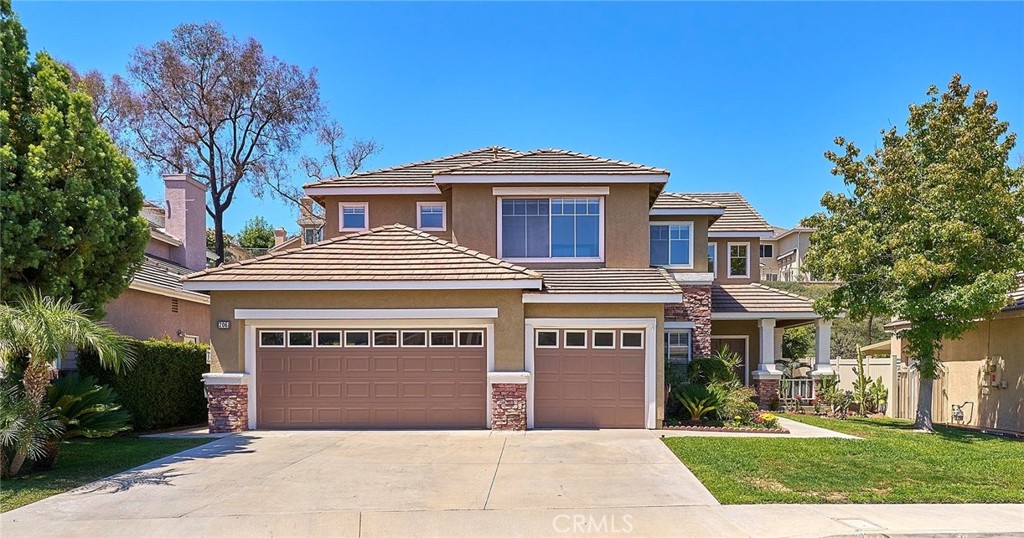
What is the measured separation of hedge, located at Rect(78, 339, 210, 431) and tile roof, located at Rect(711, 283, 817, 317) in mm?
14067

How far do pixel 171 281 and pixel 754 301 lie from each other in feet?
55.9

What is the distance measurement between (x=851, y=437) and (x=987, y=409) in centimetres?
492

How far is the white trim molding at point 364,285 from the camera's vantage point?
13602mm

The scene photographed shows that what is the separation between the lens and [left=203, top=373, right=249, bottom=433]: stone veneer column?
45.3 ft

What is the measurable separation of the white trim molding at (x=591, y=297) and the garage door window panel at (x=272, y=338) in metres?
5.30

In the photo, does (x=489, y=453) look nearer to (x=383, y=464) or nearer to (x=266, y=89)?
(x=383, y=464)

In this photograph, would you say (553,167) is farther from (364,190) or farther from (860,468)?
(860,468)

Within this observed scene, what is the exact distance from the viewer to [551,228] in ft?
54.6

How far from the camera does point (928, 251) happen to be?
45.8 feet

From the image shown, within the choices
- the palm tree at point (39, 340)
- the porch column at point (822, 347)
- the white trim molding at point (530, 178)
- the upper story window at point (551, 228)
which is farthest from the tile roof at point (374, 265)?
the porch column at point (822, 347)

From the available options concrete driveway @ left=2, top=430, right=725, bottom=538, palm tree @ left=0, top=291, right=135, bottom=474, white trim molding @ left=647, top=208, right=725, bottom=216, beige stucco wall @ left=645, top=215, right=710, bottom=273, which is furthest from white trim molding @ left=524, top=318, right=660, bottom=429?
palm tree @ left=0, top=291, right=135, bottom=474

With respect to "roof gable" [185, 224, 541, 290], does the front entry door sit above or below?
below

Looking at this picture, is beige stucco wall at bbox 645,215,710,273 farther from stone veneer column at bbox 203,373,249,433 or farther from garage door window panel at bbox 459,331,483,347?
stone veneer column at bbox 203,373,249,433

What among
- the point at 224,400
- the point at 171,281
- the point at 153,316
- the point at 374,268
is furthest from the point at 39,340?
the point at 171,281
